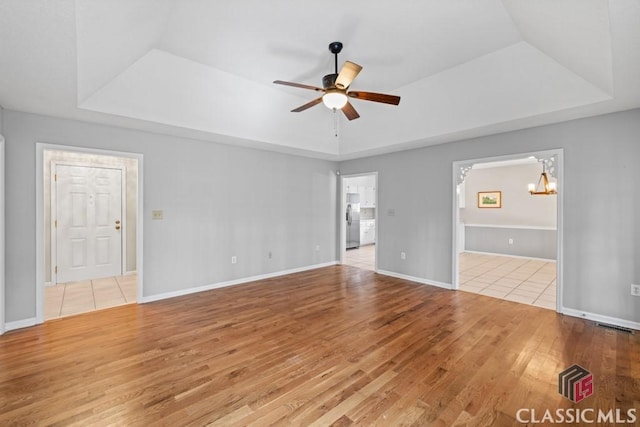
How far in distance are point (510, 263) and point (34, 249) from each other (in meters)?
8.46

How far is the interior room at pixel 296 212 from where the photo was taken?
6.68ft

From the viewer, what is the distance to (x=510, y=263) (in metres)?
6.61

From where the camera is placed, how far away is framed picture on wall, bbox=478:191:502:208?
305 inches

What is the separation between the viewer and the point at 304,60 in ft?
10.9

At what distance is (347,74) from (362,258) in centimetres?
549

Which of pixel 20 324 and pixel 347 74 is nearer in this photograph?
pixel 347 74

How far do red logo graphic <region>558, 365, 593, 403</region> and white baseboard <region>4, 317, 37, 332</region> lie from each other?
5154 millimetres

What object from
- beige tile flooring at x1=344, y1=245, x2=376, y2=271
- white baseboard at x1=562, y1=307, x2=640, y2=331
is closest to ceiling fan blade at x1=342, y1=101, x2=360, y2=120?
white baseboard at x1=562, y1=307, x2=640, y2=331

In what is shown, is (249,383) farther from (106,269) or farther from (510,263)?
(510,263)

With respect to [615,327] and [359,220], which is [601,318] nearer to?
[615,327]

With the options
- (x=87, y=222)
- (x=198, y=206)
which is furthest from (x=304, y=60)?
(x=87, y=222)

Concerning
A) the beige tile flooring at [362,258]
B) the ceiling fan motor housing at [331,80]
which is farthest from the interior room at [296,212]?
the beige tile flooring at [362,258]

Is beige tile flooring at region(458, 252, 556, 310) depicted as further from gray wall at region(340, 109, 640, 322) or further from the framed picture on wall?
the framed picture on wall

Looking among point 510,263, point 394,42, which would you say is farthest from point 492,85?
point 510,263
